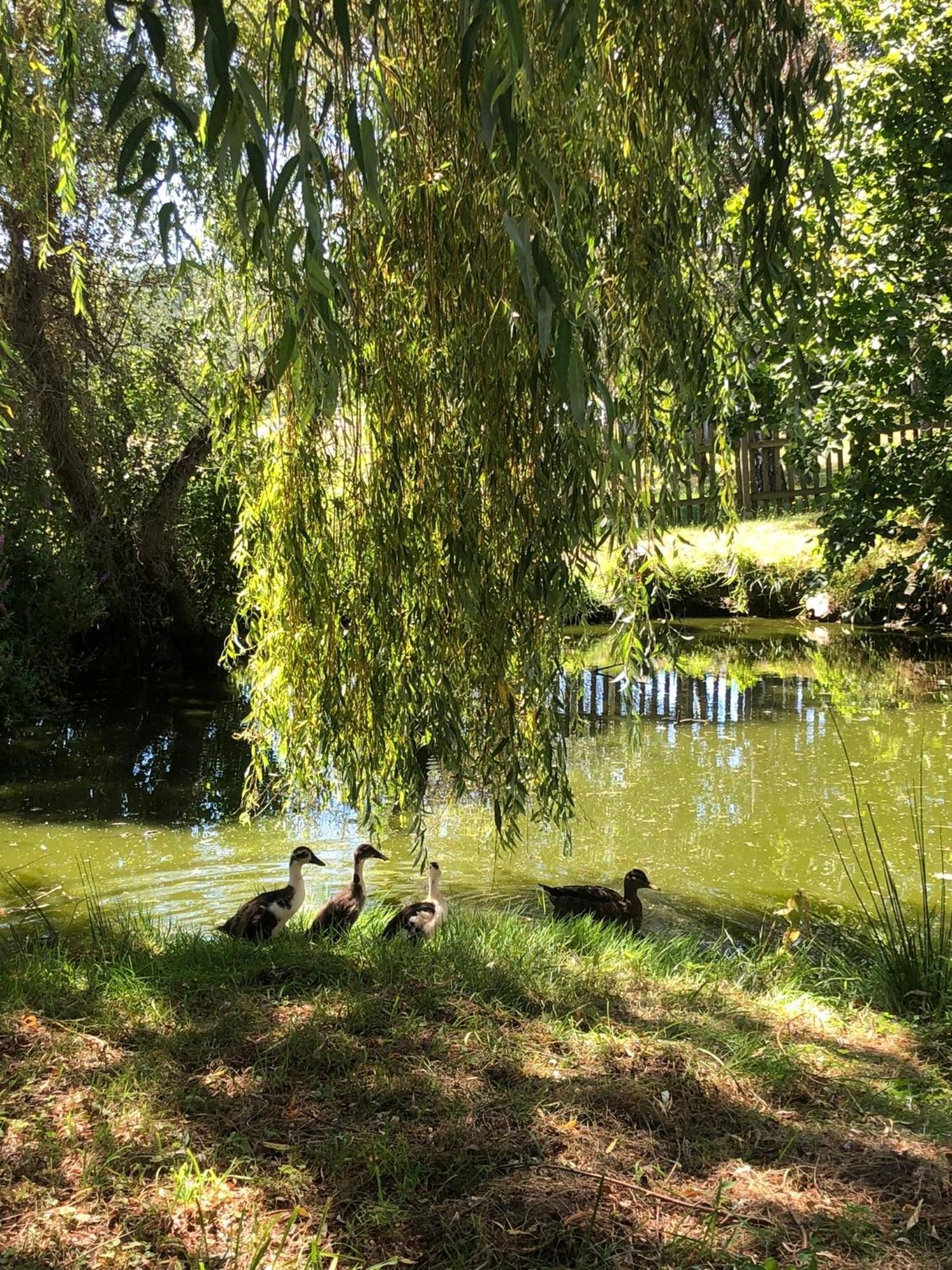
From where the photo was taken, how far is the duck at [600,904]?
5371mm

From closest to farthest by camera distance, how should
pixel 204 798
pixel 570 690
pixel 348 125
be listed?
1. pixel 348 125
2. pixel 570 690
3. pixel 204 798

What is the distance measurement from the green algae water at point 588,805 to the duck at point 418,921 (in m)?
1.01

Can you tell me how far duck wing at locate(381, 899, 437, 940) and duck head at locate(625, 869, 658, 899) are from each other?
4.16 ft

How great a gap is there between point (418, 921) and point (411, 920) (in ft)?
0.14

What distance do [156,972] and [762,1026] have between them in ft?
6.73

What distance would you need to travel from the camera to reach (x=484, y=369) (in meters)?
3.40

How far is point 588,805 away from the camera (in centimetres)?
791

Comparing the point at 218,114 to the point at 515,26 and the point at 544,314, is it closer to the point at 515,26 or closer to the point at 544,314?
the point at 515,26

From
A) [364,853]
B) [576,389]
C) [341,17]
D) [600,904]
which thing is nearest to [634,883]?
[600,904]

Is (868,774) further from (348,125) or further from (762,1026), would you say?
(348,125)

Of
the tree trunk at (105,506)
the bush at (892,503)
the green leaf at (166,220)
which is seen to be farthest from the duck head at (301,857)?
the bush at (892,503)

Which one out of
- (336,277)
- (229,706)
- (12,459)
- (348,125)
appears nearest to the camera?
(348,125)

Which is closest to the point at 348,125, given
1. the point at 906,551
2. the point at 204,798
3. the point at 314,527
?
the point at 314,527

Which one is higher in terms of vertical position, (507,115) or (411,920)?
(507,115)
